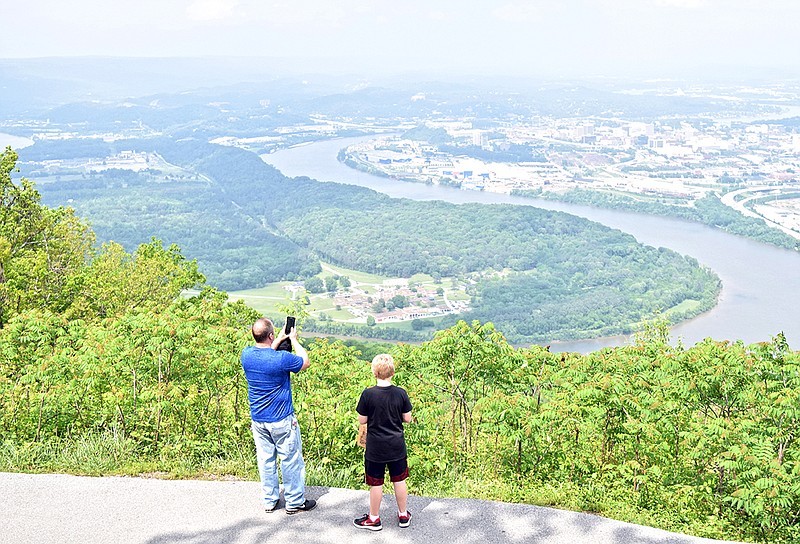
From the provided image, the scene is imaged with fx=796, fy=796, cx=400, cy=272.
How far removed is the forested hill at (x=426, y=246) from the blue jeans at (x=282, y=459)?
38.6 m

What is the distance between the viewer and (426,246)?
69.8 meters

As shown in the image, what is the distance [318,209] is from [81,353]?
77.0m

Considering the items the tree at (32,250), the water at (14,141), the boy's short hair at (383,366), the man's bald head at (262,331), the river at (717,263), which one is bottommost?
the river at (717,263)

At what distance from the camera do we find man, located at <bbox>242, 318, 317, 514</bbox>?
420 centimetres

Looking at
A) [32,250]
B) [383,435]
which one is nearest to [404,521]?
[383,435]

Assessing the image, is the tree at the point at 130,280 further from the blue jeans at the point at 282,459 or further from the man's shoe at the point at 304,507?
the man's shoe at the point at 304,507

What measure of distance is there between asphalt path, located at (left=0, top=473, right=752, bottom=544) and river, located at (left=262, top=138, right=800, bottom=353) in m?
17.5

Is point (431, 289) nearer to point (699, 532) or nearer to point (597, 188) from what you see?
point (597, 188)

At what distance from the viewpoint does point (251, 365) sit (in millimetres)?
4223

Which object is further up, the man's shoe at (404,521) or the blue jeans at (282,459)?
the blue jeans at (282,459)

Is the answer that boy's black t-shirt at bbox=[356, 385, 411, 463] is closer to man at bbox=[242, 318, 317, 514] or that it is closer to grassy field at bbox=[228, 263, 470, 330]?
man at bbox=[242, 318, 317, 514]

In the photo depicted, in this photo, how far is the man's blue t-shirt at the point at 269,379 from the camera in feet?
13.7

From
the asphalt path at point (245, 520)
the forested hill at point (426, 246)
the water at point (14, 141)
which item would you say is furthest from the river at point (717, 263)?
the water at point (14, 141)

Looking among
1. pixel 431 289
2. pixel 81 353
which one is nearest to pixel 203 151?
pixel 431 289
